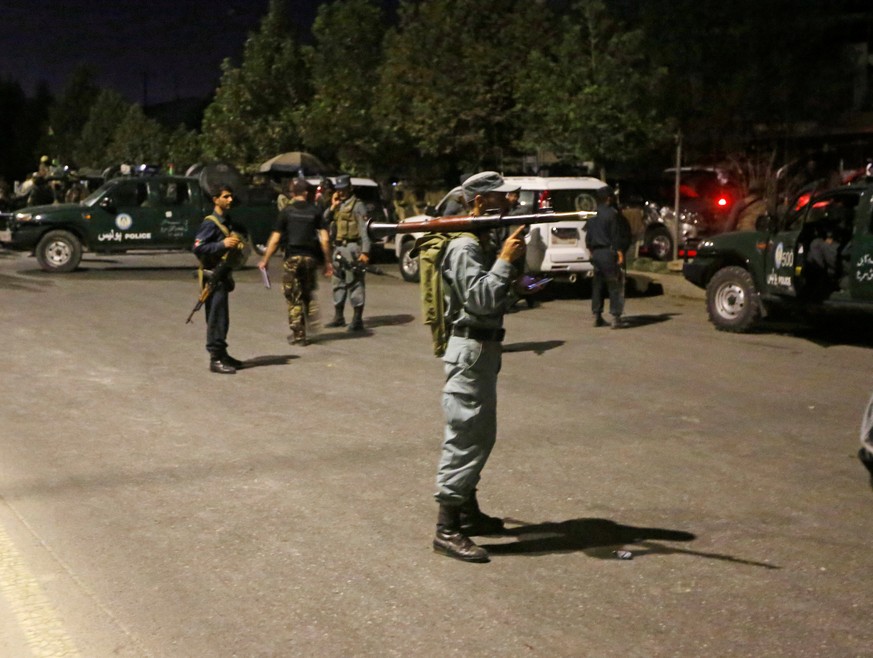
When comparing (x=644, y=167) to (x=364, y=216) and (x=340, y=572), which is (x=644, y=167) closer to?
(x=364, y=216)

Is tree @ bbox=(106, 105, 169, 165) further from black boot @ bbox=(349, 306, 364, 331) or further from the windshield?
black boot @ bbox=(349, 306, 364, 331)

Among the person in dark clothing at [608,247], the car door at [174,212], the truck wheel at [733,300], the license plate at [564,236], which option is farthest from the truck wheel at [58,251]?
the truck wheel at [733,300]

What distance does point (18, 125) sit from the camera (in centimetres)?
7562

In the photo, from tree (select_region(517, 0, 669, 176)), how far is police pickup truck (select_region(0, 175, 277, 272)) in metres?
7.31

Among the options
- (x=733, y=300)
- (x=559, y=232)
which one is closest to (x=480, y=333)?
(x=733, y=300)

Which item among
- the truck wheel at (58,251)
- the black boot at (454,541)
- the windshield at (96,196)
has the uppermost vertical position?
the windshield at (96,196)

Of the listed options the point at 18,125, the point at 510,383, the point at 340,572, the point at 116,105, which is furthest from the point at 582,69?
the point at 18,125

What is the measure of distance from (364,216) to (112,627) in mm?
9562

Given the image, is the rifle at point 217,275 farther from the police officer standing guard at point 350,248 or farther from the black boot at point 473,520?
the black boot at point 473,520

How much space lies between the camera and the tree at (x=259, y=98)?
39594 millimetres

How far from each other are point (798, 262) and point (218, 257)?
616 centimetres

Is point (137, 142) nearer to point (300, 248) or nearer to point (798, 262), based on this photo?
point (300, 248)

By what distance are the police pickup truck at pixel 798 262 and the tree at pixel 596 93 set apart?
8.21 m

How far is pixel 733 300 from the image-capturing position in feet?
47.2
